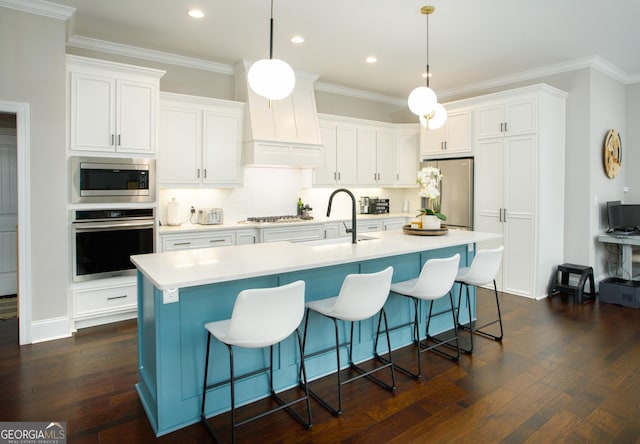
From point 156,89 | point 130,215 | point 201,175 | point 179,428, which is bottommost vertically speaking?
point 179,428

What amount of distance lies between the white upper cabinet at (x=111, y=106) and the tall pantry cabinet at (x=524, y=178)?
405 centimetres

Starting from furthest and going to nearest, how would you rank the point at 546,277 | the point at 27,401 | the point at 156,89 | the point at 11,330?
the point at 546,277 < the point at 156,89 < the point at 11,330 < the point at 27,401

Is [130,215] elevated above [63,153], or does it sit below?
below

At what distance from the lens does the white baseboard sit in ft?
11.8

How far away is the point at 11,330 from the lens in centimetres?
384

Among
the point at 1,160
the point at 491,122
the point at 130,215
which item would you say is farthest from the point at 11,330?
the point at 491,122

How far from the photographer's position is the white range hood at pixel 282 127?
197 inches

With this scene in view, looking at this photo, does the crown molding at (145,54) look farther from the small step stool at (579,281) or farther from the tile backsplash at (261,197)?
the small step stool at (579,281)

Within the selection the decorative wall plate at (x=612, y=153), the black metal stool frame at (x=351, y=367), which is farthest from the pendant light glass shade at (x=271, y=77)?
the decorative wall plate at (x=612, y=153)

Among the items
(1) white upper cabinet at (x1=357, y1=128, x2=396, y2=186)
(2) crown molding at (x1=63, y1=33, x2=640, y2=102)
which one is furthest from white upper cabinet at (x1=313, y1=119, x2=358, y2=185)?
(2) crown molding at (x1=63, y1=33, x2=640, y2=102)

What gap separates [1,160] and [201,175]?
8.12 ft

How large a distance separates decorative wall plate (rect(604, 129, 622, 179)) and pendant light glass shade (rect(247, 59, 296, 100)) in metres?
4.68

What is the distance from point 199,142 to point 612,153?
527 cm

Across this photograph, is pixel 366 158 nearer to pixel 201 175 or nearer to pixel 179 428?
pixel 201 175
